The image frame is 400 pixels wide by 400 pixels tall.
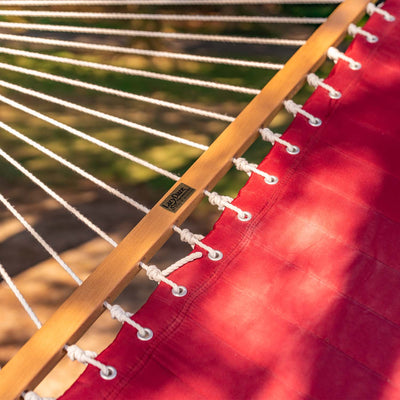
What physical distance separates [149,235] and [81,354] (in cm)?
24

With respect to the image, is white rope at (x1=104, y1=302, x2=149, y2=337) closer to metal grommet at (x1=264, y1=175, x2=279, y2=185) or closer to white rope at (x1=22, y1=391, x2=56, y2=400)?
white rope at (x1=22, y1=391, x2=56, y2=400)

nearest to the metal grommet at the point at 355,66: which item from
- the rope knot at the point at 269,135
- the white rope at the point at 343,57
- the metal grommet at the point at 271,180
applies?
the white rope at the point at 343,57

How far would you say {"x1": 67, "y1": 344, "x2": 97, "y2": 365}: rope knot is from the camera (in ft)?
2.73

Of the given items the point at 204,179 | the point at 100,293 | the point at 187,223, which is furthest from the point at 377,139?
the point at 187,223

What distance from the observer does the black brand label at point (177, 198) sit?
1.03 metres

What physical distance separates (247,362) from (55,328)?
30 cm

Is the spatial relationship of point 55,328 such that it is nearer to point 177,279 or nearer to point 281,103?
point 177,279

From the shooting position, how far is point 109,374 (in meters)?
0.82

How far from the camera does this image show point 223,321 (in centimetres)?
87

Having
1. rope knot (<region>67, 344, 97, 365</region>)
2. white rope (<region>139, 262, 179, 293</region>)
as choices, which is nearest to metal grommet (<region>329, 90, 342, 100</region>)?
white rope (<region>139, 262, 179, 293</region>)

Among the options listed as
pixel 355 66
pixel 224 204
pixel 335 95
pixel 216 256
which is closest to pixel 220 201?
pixel 224 204

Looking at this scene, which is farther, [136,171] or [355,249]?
[136,171]

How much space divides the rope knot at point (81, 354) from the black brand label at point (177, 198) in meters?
0.30

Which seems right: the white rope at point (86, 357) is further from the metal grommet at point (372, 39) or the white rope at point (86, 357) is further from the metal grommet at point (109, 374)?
the metal grommet at point (372, 39)
